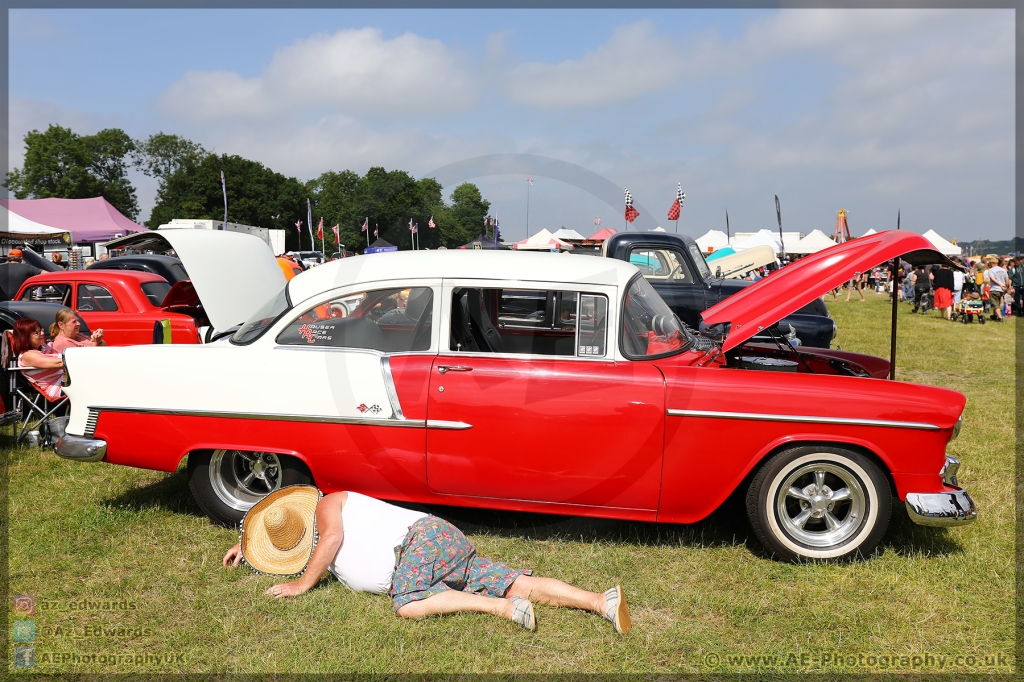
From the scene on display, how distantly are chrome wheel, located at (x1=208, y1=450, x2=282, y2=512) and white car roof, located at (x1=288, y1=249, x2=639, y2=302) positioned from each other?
1.06m

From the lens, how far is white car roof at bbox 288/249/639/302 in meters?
4.24

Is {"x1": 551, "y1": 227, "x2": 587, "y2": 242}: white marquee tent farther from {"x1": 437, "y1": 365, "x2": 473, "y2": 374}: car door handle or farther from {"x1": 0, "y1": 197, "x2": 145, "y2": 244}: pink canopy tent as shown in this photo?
{"x1": 437, "y1": 365, "x2": 473, "y2": 374}: car door handle

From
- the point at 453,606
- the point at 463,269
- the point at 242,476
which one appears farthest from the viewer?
the point at 242,476

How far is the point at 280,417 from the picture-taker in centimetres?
419

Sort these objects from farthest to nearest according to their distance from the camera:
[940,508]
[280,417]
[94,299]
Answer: [94,299], [280,417], [940,508]

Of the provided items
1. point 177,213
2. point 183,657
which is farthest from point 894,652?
point 177,213

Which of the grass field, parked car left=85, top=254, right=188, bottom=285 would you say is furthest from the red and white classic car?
parked car left=85, top=254, right=188, bottom=285

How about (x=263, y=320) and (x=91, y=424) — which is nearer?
(x=91, y=424)

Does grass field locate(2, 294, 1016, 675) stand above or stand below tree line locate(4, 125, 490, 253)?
below

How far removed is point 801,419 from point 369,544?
2447mm

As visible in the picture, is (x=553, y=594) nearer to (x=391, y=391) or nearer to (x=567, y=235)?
(x=391, y=391)

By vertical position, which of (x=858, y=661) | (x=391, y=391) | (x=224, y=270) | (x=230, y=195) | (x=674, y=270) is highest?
(x=230, y=195)

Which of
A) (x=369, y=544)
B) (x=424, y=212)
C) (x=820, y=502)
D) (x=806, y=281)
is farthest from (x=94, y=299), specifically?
(x=820, y=502)

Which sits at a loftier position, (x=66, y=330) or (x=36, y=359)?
(x=66, y=330)
